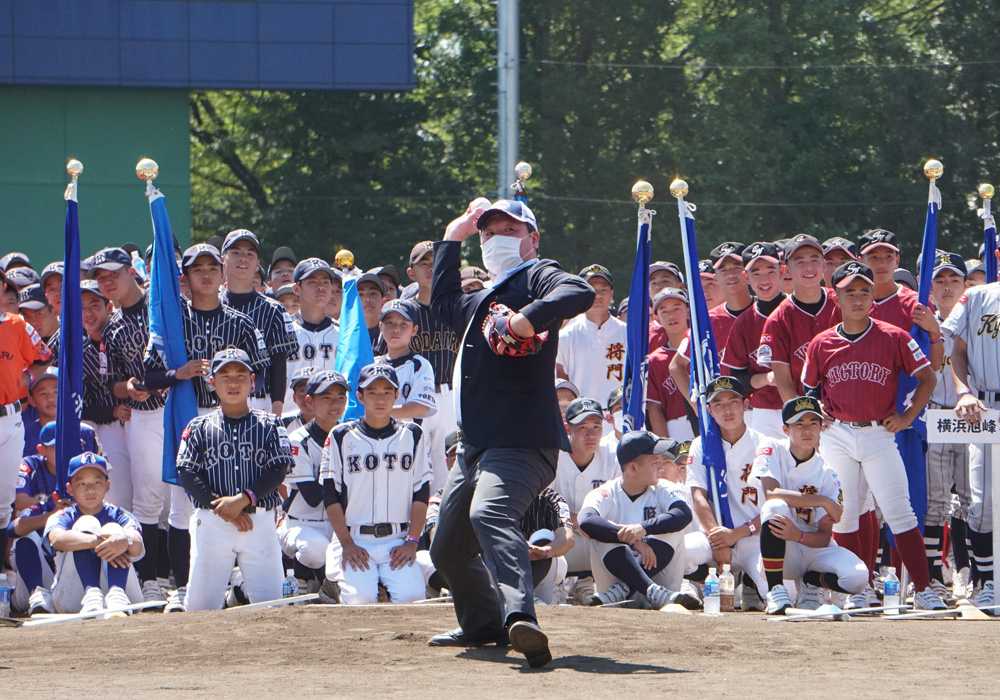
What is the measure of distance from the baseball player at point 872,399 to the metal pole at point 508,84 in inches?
501

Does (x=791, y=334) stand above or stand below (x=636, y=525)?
above

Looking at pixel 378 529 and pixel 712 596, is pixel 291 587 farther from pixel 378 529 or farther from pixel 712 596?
pixel 712 596

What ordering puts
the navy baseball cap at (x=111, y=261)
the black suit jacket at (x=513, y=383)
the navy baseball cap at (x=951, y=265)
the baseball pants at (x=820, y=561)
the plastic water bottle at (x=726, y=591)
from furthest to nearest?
the navy baseball cap at (x=951, y=265) → the navy baseball cap at (x=111, y=261) → the plastic water bottle at (x=726, y=591) → the baseball pants at (x=820, y=561) → the black suit jacket at (x=513, y=383)

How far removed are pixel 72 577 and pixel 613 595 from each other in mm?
3067

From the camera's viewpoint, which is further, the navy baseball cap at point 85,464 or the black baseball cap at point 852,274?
the navy baseball cap at point 85,464

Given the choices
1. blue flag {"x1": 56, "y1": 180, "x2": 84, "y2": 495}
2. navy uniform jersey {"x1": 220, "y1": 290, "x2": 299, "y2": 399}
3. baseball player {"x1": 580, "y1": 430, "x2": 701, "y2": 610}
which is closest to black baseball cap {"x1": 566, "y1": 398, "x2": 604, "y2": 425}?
baseball player {"x1": 580, "y1": 430, "x2": 701, "y2": 610}

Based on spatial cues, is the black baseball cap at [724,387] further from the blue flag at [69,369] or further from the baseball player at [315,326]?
the blue flag at [69,369]

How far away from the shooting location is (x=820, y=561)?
7664mm


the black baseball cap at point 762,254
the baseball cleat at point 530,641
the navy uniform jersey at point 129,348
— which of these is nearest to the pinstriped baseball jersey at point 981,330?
the black baseball cap at point 762,254

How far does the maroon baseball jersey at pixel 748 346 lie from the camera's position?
8.80m

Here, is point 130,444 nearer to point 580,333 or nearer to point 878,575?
point 580,333

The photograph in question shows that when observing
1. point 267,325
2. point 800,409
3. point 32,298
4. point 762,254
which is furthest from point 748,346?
point 32,298

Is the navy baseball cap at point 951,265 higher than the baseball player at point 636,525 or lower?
higher

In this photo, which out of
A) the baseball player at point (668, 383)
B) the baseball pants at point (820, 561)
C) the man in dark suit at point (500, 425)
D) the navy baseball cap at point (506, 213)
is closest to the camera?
the man in dark suit at point (500, 425)
